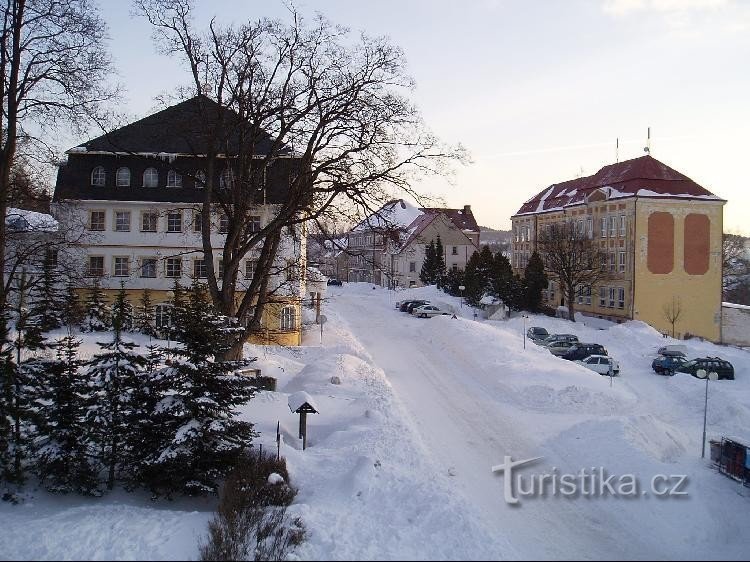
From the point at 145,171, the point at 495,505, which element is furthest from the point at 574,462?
the point at 145,171

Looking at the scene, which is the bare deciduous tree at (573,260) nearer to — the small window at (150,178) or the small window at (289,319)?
the small window at (289,319)

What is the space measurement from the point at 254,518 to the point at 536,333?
3255cm

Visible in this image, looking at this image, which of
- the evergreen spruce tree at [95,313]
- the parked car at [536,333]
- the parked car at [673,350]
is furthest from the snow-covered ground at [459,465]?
the parked car at [536,333]

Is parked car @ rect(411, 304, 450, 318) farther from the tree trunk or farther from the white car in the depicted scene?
the white car

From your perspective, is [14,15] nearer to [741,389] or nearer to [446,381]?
[446,381]

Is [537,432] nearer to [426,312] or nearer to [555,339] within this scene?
[555,339]

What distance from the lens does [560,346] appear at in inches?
1393

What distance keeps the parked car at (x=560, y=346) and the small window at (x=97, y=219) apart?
88.1 ft

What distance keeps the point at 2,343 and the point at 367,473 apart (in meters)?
8.01

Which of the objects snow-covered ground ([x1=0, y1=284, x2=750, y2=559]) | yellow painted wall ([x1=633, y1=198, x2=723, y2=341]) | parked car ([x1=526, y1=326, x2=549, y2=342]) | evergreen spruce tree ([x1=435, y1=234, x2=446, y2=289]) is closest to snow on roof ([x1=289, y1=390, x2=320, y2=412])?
snow-covered ground ([x1=0, y1=284, x2=750, y2=559])

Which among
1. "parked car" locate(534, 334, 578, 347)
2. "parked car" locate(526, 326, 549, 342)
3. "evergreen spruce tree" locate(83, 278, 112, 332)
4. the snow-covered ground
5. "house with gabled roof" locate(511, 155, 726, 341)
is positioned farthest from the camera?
"house with gabled roof" locate(511, 155, 726, 341)

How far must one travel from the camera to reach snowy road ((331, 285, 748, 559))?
422 inches

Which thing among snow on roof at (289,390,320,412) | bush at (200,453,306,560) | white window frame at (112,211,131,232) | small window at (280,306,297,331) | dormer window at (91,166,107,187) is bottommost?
bush at (200,453,306,560)

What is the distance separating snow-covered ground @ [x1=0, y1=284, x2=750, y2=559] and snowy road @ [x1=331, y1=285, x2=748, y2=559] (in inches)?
2.2
